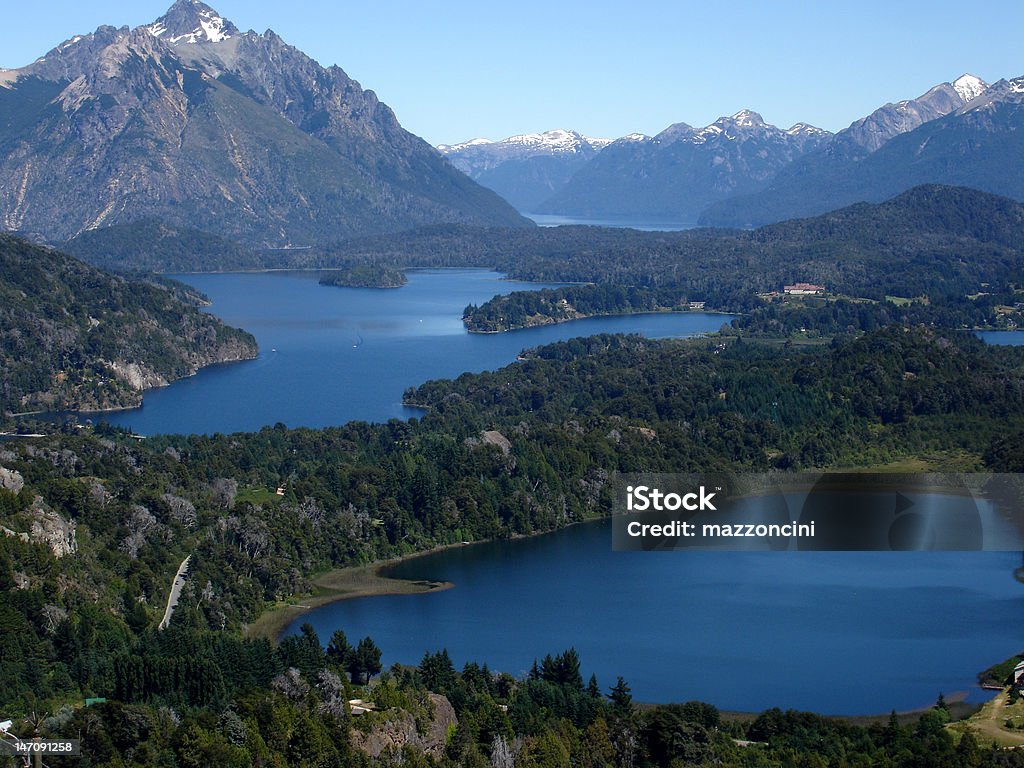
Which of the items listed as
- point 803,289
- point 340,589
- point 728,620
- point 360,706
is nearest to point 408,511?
point 340,589

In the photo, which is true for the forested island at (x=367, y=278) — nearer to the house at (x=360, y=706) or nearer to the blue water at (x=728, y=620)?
the blue water at (x=728, y=620)

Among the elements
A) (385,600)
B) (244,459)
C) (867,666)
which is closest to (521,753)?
(867,666)

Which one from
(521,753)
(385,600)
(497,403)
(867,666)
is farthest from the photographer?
(497,403)

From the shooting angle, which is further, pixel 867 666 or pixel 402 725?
pixel 867 666

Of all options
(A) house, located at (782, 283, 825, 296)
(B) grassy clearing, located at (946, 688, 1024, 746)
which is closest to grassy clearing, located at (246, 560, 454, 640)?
(B) grassy clearing, located at (946, 688, 1024, 746)

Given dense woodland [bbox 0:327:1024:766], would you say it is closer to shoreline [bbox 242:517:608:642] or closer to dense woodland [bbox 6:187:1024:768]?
dense woodland [bbox 6:187:1024:768]

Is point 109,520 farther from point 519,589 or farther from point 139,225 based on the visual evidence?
point 139,225

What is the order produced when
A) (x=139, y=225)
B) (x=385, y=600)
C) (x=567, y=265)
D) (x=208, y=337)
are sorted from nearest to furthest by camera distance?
(x=385, y=600) < (x=208, y=337) < (x=567, y=265) < (x=139, y=225)

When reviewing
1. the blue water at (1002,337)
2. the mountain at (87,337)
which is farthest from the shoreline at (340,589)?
the blue water at (1002,337)
